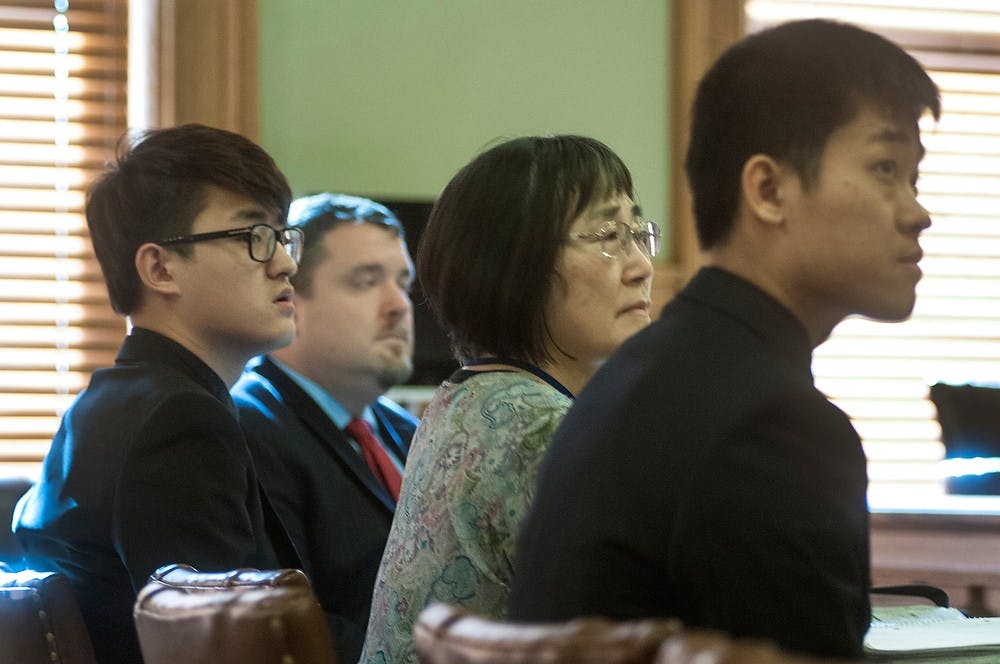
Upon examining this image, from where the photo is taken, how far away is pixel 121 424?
1.87 m

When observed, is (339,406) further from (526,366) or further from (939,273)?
(939,273)

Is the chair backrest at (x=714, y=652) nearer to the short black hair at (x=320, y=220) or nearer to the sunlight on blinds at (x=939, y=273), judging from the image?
the short black hair at (x=320, y=220)

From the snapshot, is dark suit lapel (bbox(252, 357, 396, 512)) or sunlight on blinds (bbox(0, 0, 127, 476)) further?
sunlight on blinds (bbox(0, 0, 127, 476))

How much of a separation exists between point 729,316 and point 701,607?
241 mm

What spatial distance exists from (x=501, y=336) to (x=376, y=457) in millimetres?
1156

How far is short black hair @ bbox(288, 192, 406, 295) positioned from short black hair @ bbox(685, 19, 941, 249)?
203cm

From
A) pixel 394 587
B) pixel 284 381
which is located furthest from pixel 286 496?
pixel 394 587

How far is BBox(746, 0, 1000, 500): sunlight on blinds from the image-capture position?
507 centimetres

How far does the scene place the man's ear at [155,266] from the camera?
226cm

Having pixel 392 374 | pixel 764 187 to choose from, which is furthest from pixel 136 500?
pixel 392 374

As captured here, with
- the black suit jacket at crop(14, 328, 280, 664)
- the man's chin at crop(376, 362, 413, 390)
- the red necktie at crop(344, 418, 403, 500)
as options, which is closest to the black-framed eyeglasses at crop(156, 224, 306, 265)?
the black suit jacket at crop(14, 328, 280, 664)

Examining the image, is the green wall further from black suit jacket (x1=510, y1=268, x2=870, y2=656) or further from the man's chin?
black suit jacket (x1=510, y1=268, x2=870, y2=656)

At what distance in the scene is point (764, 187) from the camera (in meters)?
1.16

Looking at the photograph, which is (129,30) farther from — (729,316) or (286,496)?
(729,316)
